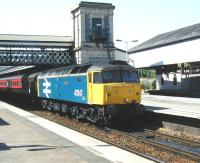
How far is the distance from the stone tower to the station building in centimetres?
1209

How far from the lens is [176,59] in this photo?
49.5 metres

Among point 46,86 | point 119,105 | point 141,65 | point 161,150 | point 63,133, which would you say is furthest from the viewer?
point 141,65

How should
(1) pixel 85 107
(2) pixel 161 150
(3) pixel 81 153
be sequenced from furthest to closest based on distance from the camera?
(1) pixel 85 107
(2) pixel 161 150
(3) pixel 81 153

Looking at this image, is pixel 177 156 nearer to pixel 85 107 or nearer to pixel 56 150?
pixel 56 150

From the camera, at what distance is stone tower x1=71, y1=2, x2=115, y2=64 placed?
74.9 m

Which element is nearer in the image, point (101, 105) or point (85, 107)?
point (101, 105)

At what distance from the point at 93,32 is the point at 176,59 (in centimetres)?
2855

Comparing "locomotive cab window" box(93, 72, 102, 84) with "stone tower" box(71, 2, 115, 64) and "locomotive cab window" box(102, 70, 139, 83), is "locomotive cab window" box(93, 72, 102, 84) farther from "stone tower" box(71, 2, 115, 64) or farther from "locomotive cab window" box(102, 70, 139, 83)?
"stone tower" box(71, 2, 115, 64)

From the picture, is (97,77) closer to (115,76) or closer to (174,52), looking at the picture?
(115,76)

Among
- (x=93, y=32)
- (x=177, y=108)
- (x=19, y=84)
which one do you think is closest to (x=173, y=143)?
(x=177, y=108)

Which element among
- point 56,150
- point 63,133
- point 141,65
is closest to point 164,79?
point 141,65

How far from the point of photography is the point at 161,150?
15195 mm

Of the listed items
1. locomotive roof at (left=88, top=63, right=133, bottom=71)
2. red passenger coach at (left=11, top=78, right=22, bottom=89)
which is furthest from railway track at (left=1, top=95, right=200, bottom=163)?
red passenger coach at (left=11, top=78, right=22, bottom=89)

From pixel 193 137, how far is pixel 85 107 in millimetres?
6588
